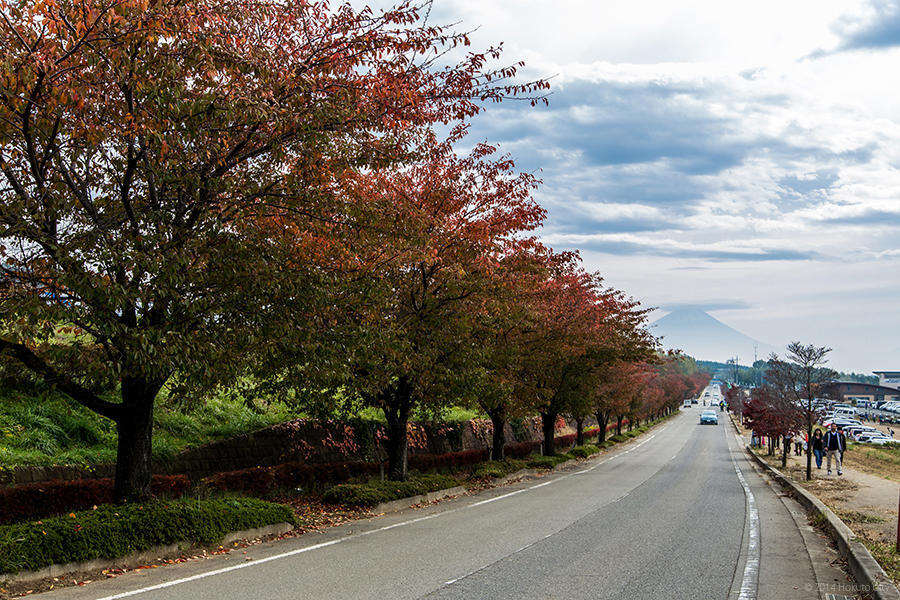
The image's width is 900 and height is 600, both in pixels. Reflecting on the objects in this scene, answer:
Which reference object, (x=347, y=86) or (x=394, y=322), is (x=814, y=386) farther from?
(x=347, y=86)

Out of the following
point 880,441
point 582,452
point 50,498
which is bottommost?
point 880,441

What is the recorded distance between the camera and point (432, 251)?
13422 millimetres

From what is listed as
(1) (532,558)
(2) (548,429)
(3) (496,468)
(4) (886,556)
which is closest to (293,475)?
(1) (532,558)

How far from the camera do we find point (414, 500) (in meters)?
16.2

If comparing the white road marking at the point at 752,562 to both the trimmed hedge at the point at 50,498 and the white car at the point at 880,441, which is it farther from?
the white car at the point at 880,441

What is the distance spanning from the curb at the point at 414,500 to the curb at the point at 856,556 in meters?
8.43

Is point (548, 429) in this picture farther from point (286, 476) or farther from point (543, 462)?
point (286, 476)

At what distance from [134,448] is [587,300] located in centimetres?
1948

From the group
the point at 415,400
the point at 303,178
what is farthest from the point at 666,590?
the point at 415,400

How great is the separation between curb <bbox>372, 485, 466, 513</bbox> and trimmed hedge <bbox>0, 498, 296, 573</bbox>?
3.73m

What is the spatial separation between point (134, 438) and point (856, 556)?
386 inches

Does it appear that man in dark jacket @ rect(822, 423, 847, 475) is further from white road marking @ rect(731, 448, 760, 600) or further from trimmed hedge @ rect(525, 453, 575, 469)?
white road marking @ rect(731, 448, 760, 600)

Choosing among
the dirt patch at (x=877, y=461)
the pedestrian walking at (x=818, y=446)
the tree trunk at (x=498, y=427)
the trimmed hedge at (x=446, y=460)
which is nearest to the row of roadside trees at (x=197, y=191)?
the trimmed hedge at (x=446, y=460)

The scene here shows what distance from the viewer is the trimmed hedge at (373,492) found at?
1446 cm
